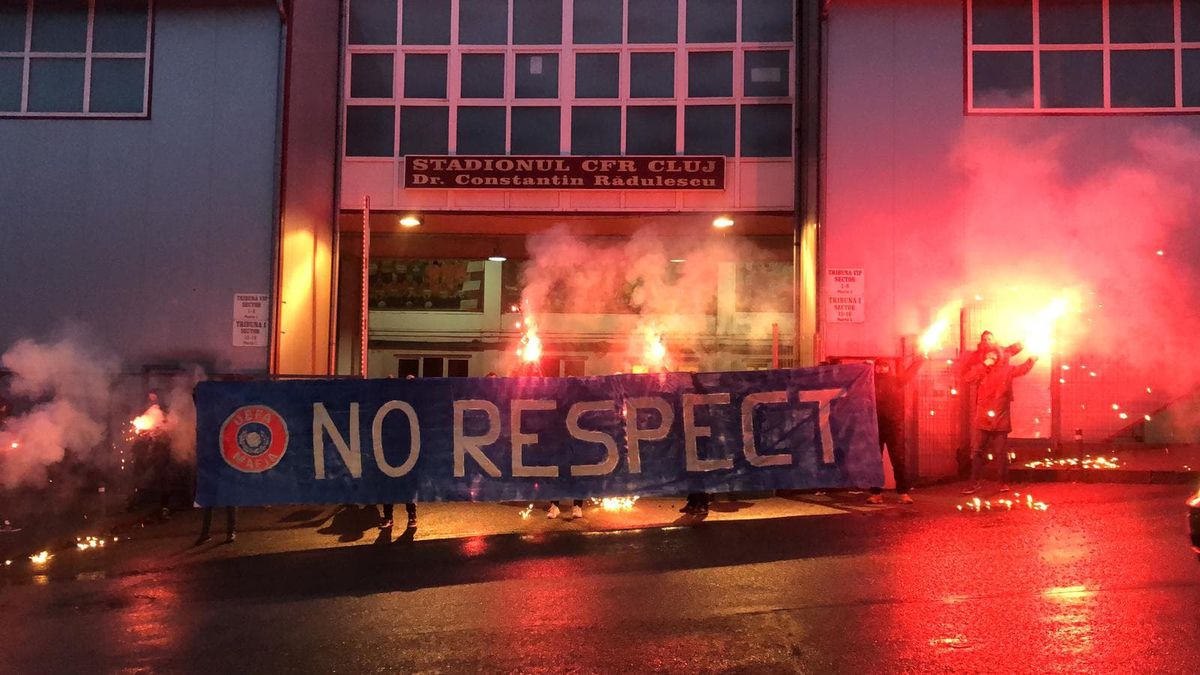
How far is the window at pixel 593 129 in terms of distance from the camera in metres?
11.5

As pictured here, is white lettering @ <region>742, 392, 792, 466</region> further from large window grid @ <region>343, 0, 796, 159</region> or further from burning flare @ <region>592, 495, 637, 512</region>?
large window grid @ <region>343, 0, 796, 159</region>

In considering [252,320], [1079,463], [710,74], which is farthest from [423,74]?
[1079,463]

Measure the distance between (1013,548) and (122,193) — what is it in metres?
10.4

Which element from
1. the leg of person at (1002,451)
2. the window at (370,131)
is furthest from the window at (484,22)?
the leg of person at (1002,451)

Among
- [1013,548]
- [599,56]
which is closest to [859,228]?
[599,56]

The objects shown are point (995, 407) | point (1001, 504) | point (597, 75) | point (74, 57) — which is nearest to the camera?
point (1001, 504)

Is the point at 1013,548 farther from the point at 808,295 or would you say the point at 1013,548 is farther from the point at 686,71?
the point at 686,71

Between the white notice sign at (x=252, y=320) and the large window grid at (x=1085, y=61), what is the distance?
8666mm

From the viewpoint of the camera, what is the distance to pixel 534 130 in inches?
456

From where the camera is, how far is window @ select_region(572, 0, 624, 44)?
11555mm

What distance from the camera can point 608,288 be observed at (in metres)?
15.6

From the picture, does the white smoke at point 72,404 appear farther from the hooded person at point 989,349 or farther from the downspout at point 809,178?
the hooded person at point 989,349

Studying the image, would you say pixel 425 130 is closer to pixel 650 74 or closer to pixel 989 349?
pixel 650 74

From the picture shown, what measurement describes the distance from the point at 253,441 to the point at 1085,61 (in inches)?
396
